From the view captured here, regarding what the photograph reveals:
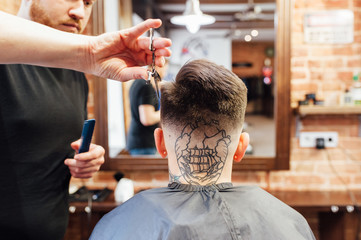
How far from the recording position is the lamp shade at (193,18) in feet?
7.01

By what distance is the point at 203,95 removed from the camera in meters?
1.03

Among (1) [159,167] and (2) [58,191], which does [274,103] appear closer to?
(1) [159,167]

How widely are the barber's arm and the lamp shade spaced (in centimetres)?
126

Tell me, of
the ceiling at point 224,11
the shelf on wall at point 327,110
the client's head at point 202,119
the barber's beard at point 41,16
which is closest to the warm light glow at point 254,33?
the ceiling at point 224,11

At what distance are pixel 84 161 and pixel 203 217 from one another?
0.67 m

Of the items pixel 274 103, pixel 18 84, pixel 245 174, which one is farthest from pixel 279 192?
pixel 18 84

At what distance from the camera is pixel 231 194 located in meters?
1.05

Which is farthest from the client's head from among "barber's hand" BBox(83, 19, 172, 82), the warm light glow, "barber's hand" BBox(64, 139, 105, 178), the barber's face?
the warm light glow

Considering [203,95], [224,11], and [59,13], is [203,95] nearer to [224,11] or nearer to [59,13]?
[59,13]

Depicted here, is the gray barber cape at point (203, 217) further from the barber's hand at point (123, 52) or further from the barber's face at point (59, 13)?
the barber's face at point (59, 13)

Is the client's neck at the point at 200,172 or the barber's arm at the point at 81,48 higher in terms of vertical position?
the barber's arm at the point at 81,48

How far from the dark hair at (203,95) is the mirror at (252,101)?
48.0 inches

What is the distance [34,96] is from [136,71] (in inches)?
22.9

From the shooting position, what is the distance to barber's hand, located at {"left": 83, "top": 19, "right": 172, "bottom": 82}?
2.97 ft
